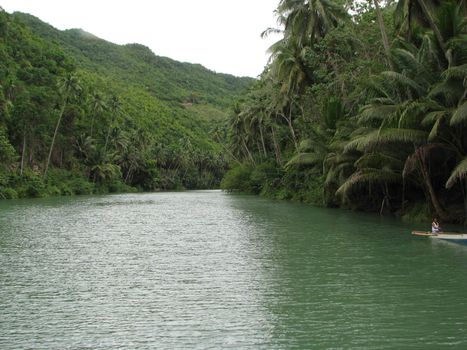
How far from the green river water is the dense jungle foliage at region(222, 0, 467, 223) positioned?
3.81m

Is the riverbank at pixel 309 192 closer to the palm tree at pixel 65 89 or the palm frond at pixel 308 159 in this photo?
the palm frond at pixel 308 159

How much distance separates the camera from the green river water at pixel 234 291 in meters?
8.37

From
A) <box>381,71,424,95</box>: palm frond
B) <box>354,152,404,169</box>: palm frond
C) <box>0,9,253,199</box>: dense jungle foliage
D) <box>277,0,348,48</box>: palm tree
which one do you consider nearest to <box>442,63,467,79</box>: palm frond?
<box>381,71,424,95</box>: palm frond

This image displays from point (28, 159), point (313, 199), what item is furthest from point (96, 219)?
point (28, 159)

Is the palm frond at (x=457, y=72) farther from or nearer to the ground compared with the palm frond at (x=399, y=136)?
farther from the ground

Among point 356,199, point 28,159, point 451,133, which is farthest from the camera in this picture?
point 28,159

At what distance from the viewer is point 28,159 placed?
2940 inches

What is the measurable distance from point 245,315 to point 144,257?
24.1ft

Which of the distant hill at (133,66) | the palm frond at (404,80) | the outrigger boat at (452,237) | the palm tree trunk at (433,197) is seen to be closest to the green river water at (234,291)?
the outrigger boat at (452,237)

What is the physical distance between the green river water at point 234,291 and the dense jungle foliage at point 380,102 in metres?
3.81

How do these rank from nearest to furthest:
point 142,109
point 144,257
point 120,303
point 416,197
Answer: point 120,303, point 144,257, point 416,197, point 142,109

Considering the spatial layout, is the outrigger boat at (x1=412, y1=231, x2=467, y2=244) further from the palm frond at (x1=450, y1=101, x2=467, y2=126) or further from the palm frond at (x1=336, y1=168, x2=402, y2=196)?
the palm frond at (x1=336, y1=168, x2=402, y2=196)

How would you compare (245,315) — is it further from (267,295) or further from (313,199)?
(313,199)

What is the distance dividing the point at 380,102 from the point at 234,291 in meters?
14.5
